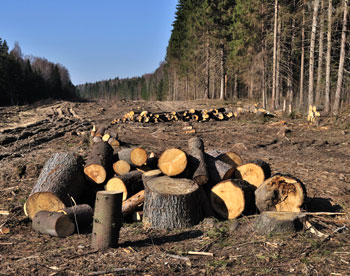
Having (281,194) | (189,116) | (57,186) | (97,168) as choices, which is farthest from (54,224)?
(189,116)

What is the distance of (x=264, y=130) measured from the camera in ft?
45.8

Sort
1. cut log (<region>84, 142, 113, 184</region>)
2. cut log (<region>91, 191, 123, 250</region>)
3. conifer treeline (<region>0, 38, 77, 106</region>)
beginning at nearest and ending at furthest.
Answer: cut log (<region>91, 191, 123, 250</region>) < cut log (<region>84, 142, 113, 184</region>) < conifer treeline (<region>0, 38, 77, 106</region>)

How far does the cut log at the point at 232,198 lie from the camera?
5.12m

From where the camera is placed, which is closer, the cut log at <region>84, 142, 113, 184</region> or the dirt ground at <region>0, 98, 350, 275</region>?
the dirt ground at <region>0, 98, 350, 275</region>

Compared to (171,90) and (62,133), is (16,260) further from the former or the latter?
(171,90)

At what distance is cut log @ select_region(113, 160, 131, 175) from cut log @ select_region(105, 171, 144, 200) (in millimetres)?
316

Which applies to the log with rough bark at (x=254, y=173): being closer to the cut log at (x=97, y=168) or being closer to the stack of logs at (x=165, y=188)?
the stack of logs at (x=165, y=188)

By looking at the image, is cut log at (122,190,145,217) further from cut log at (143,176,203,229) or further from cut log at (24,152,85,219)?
cut log at (24,152,85,219)

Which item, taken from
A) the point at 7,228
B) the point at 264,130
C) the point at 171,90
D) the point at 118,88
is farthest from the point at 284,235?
the point at 118,88

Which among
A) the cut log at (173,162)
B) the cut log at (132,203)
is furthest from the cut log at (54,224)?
the cut log at (173,162)

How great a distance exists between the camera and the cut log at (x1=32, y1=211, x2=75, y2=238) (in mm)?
4680

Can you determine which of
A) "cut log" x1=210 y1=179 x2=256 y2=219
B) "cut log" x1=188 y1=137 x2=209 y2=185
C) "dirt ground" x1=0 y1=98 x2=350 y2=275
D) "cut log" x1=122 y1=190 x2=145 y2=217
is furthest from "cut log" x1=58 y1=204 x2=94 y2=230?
"cut log" x1=210 y1=179 x2=256 y2=219

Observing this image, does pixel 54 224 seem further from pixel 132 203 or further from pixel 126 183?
pixel 126 183

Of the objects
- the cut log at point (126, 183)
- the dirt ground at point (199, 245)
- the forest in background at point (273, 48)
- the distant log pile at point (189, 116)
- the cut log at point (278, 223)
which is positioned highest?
the forest in background at point (273, 48)
